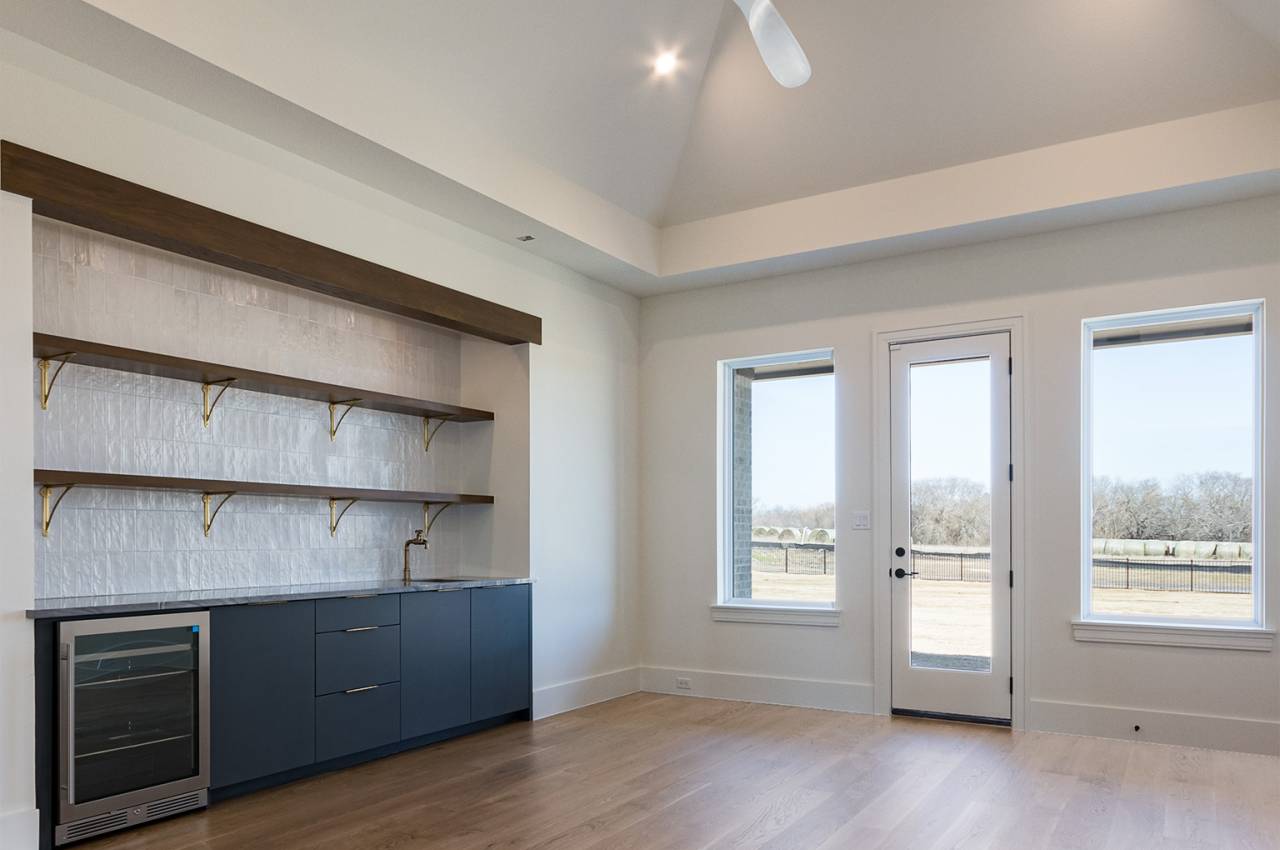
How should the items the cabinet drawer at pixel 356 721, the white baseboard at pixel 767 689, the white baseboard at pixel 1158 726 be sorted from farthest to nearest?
1. the white baseboard at pixel 767 689
2. the white baseboard at pixel 1158 726
3. the cabinet drawer at pixel 356 721

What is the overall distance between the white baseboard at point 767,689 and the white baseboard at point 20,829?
3.97m

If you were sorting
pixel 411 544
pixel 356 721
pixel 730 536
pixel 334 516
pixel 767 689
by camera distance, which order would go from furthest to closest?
pixel 730 536
pixel 767 689
pixel 411 544
pixel 334 516
pixel 356 721

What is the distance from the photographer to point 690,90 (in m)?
5.41

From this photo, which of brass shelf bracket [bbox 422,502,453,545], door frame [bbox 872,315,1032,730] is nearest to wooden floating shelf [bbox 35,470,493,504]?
brass shelf bracket [bbox 422,502,453,545]

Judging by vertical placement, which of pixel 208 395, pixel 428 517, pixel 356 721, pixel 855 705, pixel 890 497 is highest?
pixel 208 395

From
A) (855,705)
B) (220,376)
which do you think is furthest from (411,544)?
(855,705)

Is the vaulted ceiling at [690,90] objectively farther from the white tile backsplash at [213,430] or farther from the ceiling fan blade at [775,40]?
the ceiling fan blade at [775,40]

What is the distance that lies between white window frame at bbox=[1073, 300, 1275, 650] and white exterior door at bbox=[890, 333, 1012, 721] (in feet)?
1.30

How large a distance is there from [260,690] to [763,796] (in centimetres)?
217

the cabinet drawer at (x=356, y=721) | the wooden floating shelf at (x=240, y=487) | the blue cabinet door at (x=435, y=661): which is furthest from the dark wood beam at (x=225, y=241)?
the cabinet drawer at (x=356, y=721)

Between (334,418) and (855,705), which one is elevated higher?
(334,418)

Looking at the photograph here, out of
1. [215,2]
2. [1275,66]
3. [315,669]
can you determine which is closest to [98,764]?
[315,669]

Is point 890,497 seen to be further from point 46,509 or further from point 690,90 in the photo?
point 46,509

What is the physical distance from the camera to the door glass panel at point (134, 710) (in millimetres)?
3373
